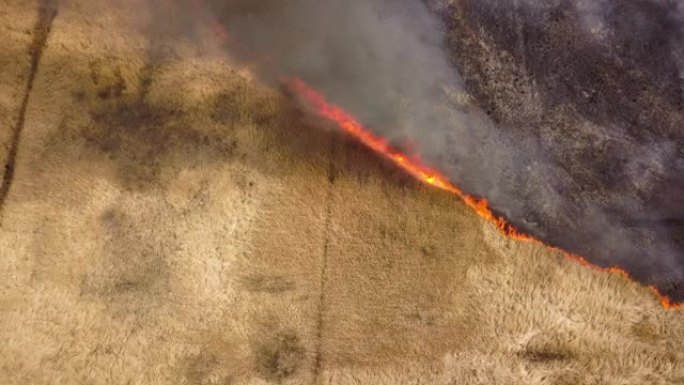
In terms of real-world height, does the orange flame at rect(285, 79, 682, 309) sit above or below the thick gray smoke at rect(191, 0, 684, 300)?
below

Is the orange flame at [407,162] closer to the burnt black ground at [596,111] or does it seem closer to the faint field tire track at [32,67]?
the burnt black ground at [596,111]

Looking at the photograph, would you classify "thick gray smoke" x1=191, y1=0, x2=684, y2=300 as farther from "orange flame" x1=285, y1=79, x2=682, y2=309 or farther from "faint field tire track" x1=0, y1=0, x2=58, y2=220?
"faint field tire track" x1=0, y1=0, x2=58, y2=220

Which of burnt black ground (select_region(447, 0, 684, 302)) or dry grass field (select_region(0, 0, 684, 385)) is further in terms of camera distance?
burnt black ground (select_region(447, 0, 684, 302))

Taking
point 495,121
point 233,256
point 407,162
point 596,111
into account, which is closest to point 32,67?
point 233,256

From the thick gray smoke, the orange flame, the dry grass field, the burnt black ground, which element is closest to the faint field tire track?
the dry grass field

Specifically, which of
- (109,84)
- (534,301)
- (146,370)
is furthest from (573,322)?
(109,84)

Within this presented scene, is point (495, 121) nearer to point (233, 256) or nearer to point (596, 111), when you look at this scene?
point (596, 111)

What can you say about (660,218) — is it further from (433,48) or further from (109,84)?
(109,84)
